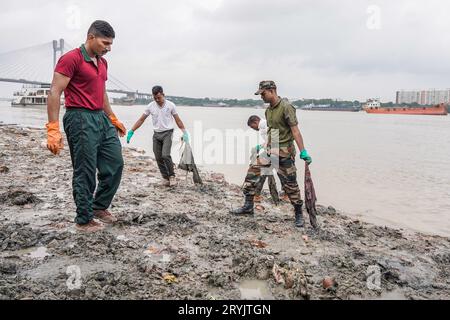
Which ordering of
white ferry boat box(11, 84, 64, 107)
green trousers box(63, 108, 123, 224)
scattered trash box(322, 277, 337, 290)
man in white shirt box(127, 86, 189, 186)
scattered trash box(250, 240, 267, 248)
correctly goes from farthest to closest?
white ferry boat box(11, 84, 64, 107)
man in white shirt box(127, 86, 189, 186)
scattered trash box(250, 240, 267, 248)
green trousers box(63, 108, 123, 224)
scattered trash box(322, 277, 337, 290)

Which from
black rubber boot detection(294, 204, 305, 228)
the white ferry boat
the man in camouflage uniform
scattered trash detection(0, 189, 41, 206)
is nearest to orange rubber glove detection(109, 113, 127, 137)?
the man in camouflage uniform

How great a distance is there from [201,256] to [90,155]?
1.39m

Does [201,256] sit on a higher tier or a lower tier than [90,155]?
lower

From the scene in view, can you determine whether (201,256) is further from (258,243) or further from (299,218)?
(299,218)

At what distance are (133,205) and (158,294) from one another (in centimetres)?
261

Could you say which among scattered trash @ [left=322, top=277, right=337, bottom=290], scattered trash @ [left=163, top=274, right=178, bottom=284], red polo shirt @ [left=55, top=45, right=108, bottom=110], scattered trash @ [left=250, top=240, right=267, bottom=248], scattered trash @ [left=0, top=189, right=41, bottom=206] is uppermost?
red polo shirt @ [left=55, top=45, right=108, bottom=110]

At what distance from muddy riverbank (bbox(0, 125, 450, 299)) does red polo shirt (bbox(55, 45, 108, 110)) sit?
4.13ft

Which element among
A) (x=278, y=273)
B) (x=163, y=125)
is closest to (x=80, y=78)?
(x=278, y=273)

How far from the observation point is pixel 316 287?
3035mm

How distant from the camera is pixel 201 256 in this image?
3.54m

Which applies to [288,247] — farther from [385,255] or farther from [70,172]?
[70,172]

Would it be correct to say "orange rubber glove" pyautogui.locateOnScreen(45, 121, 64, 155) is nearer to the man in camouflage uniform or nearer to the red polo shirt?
the red polo shirt

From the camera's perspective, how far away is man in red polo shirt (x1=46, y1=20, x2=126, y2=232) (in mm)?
3475
